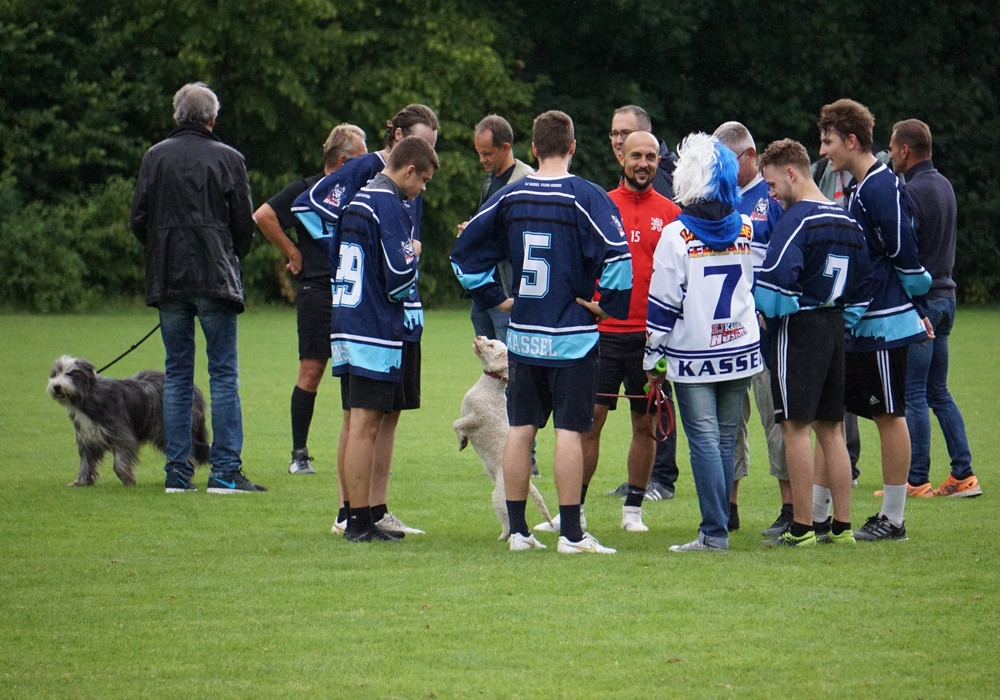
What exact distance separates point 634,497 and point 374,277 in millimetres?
1756

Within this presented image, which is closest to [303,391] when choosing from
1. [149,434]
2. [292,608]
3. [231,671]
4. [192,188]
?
[149,434]

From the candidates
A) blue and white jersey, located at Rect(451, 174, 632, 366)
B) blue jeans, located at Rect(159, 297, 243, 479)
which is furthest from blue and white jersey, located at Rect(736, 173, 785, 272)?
blue jeans, located at Rect(159, 297, 243, 479)

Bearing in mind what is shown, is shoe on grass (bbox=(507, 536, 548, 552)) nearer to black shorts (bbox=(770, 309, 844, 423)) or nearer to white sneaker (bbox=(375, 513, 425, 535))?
white sneaker (bbox=(375, 513, 425, 535))

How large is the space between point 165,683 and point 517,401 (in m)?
2.31

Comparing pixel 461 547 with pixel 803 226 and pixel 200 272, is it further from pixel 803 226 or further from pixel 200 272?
pixel 200 272

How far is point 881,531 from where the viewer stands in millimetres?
6160

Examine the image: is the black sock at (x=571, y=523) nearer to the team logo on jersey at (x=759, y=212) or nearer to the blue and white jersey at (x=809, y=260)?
the blue and white jersey at (x=809, y=260)

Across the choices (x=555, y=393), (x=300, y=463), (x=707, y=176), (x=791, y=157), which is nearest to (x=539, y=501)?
(x=555, y=393)

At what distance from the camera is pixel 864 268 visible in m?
5.91

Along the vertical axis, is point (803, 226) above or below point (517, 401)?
above

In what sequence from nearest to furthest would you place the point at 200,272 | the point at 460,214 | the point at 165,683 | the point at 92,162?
the point at 165,683 < the point at 200,272 < the point at 92,162 < the point at 460,214

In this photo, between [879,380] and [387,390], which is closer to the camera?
[387,390]

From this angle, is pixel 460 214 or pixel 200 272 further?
pixel 460 214

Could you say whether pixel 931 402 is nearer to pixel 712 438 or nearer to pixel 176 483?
pixel 712 438
